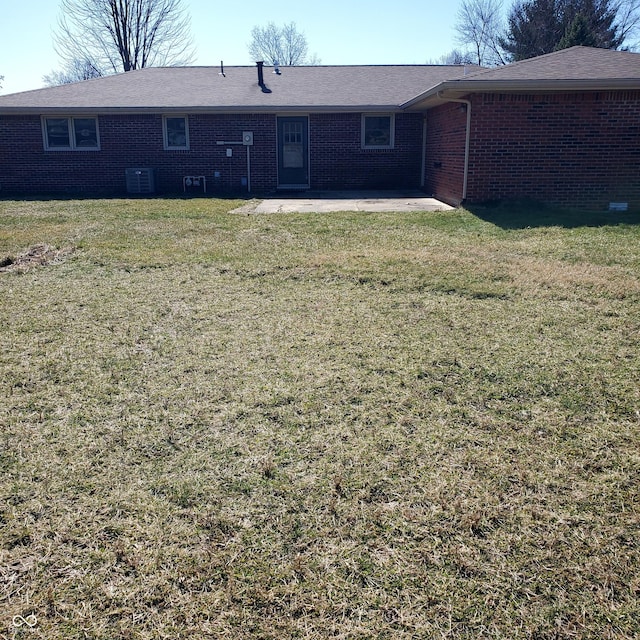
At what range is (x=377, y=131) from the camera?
15953 mm

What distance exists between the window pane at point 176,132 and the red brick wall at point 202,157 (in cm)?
24

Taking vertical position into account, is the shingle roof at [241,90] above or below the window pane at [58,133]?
above

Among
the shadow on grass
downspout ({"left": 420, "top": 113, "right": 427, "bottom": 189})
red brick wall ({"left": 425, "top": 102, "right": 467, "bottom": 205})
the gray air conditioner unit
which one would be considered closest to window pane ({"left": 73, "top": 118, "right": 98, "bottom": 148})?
the gray air conditioner unit

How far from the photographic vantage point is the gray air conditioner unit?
600 inches

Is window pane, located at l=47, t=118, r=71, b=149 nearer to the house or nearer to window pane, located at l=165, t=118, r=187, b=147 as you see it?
the house

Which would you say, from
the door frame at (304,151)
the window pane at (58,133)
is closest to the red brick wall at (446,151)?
the door frame at (304,151)

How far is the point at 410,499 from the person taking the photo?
7.78ft

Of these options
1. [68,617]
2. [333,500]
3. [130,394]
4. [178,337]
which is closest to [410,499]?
[333,500]

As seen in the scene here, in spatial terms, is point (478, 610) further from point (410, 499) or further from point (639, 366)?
point (639, 366)

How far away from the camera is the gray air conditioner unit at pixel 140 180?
15242 millimetres

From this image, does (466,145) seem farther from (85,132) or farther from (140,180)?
(85,132)

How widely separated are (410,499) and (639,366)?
2.19 meters

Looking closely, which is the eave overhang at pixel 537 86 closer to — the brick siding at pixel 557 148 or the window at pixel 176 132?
the brick siding at pixel 557 148

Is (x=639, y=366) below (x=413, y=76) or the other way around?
below
